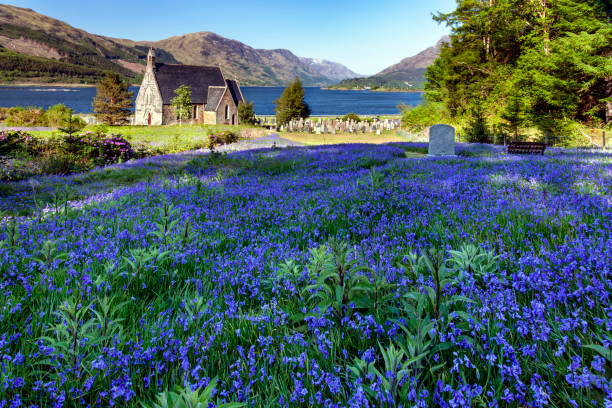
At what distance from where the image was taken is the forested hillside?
23.2 metres

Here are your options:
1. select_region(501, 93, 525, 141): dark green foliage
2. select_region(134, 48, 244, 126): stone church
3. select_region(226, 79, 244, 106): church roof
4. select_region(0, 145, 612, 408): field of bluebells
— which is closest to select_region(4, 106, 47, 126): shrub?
select_region(134, 48, 244, 126): stone church

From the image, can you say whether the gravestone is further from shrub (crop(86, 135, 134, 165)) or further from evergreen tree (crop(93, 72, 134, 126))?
evergreen tree (crop(93, 72, 134, 126))

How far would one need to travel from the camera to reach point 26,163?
482 inches

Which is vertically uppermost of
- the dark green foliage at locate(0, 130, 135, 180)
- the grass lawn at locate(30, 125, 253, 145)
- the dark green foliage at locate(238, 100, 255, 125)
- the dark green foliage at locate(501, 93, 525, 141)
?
the dark green foliage at locate(238, 100, 255, 125)

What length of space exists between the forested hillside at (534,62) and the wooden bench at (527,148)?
1378 centimetres

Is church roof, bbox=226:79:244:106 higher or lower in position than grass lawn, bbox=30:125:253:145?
higher

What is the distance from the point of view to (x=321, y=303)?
222 centimetres

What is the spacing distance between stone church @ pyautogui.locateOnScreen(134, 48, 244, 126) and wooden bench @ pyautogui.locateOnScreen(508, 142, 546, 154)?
53414 millimetres

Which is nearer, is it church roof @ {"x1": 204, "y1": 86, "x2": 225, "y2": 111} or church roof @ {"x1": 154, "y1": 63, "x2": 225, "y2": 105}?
church roof @ {"x1": 154, "y1": 63, "x2": 225, "y2": 105}

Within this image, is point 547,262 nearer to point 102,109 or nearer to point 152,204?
point 152,204

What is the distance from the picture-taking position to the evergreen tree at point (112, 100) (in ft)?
169

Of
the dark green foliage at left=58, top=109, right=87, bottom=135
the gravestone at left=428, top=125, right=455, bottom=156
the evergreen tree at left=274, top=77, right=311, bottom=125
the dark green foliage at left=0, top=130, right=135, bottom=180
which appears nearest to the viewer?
the dark green foliage at left=0, top=130, right=135, bottom=180

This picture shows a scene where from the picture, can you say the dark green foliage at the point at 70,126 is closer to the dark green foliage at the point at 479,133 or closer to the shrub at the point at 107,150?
the shrub at the point at 107,150

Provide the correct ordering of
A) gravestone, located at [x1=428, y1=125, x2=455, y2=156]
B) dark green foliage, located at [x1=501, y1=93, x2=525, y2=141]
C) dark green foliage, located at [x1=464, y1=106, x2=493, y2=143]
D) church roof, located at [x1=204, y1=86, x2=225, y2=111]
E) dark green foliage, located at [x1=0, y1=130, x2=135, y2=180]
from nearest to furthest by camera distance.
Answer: dark green foliage, located at [x1=0, y1=130, x2=135, y2=180]
gravestone, located at [x1=428, y1=125, x2=455, y2=156]
dark green foliage, located at [x1=464, y1=106, x2=493, y2=143]
dark green foliage, located at [x1=501, y1=93, x2=525, y2=141]
church roof, located at [x1=204, y1=86, x2=225, y2=111]
